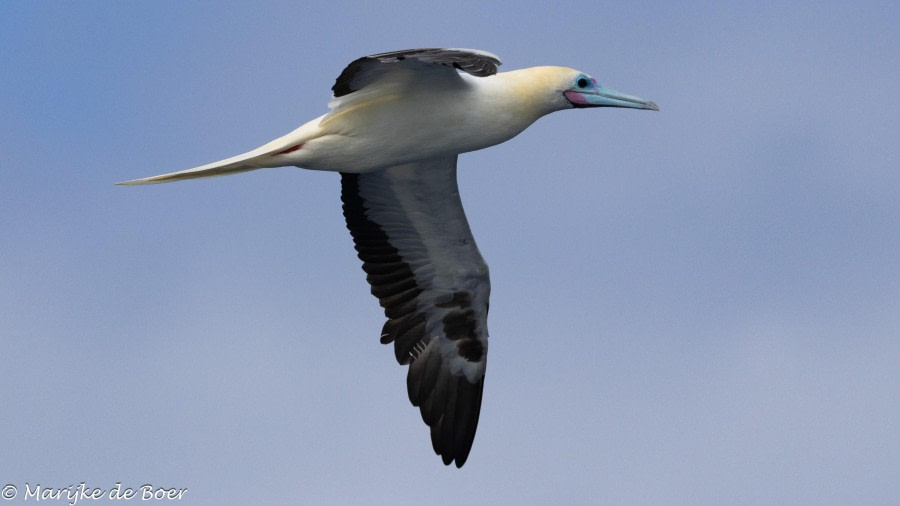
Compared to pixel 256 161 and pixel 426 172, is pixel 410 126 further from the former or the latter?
pixel 426 172

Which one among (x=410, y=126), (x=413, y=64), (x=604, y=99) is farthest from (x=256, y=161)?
(x=604, y=99)

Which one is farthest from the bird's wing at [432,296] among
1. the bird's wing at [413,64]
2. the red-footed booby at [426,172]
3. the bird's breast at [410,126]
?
the bird's wing at [413,64]

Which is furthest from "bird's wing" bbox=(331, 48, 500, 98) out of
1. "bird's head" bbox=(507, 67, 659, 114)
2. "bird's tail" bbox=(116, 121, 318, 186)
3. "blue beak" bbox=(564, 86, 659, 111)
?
"blue beak" bbox=(564, 86, 659, 111)

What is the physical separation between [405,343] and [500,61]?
3930 millimetres

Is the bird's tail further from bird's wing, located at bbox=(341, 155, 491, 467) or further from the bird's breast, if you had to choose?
bird's wing, located at bbox=(341, 155, 491, 467)

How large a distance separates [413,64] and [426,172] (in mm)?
2029

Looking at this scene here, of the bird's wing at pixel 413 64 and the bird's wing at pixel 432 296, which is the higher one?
the bird's wing at pixel 413 64

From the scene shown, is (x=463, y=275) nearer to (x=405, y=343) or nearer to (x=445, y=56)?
(x=405, y=343)

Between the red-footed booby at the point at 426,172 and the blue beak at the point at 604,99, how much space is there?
11mm

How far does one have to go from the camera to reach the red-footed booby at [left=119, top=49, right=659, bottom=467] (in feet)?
39.1

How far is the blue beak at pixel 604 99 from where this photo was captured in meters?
12.6

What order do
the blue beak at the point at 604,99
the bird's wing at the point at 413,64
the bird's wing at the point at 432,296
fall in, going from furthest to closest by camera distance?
the bird's wing at the point at 432,296 → the blue beak at the point at 604,99 → the bird's wing at the point at 413,64

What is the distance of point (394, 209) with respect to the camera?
1386 centimetres

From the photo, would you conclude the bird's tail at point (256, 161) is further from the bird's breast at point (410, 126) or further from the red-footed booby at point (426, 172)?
the bird's breast at point (410, 126)
